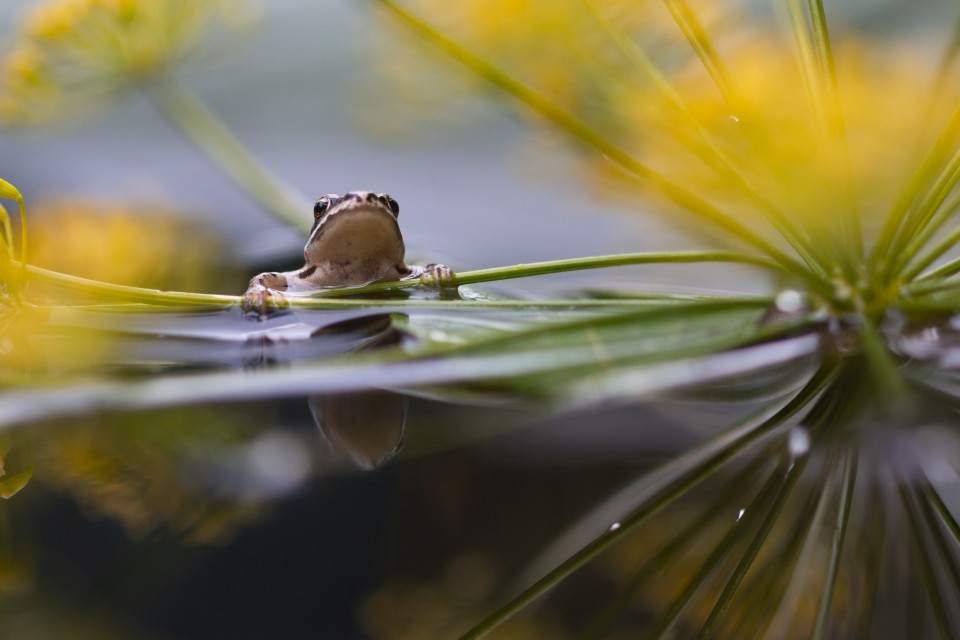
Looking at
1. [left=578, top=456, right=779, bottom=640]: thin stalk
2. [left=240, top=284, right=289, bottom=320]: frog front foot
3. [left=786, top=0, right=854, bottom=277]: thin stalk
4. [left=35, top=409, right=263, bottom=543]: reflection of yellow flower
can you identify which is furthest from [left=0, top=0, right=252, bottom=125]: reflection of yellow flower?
[left=578, top=456, right=779, bottom=640]: thin stalk

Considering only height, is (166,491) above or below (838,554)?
above

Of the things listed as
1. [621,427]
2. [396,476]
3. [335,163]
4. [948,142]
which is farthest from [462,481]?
[335,163]

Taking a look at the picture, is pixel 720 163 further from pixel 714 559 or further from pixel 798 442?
pixel 714 559

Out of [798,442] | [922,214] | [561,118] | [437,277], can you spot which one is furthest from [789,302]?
[437,277]

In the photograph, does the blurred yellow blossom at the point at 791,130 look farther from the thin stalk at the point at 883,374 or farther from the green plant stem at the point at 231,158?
the green plant stem at the point at 231,158

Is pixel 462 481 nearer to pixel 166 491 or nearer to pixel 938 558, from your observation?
pixel 166 491

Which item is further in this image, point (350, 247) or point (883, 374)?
point (350, 247)

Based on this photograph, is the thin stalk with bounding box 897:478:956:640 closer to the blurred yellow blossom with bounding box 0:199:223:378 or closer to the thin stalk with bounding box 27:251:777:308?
the thin stalk with bounding box 27:251:777:308
